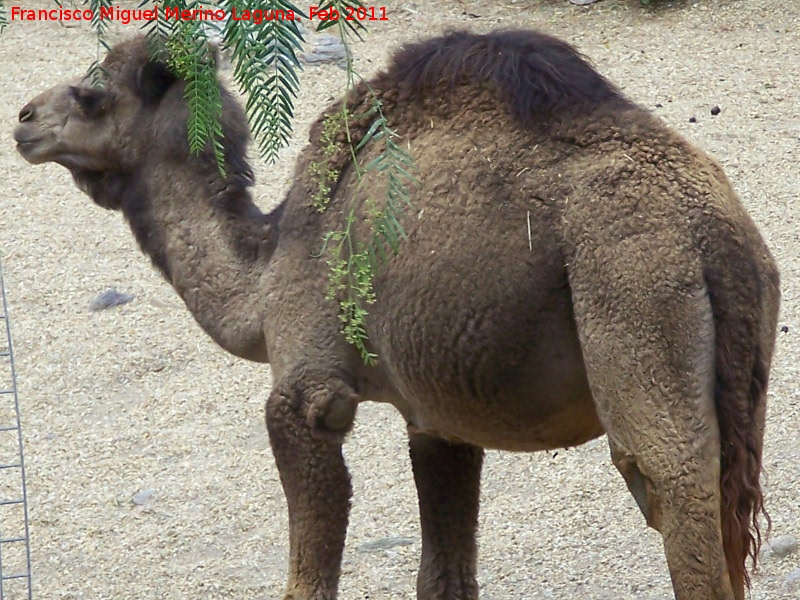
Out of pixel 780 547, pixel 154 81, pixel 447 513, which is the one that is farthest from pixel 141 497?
pixel 780 547

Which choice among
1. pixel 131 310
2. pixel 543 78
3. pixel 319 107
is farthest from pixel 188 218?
pixel 319 107

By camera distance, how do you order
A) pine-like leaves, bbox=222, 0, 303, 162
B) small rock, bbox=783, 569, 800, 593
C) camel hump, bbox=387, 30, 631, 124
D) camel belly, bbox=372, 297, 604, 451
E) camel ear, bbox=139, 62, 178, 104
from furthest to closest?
small rock, bbox=783, 569, 800, 593, camel ear, bbox=139, 62, 178, 104, camel hump, bbox=387, 30, 631, 124, camel belly, bbox=372, 297, 604, 451, pine-like leaves, bbox=222, 0, 303, 162

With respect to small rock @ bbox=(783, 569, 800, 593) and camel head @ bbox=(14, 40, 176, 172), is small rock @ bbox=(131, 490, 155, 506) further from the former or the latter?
small rock @ bbox=(783, 569, 800, 593)

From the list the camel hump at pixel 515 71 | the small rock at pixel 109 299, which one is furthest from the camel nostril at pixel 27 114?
the small rock at pixel 109 299

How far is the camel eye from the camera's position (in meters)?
4.29

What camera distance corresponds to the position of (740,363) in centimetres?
300

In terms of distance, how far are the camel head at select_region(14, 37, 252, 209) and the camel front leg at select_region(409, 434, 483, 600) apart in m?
1.14

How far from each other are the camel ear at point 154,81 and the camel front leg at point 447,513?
145 centimetres

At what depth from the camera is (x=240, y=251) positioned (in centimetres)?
406

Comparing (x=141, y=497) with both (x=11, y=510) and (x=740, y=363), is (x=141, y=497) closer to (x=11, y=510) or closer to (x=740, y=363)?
(x=11, y=510)

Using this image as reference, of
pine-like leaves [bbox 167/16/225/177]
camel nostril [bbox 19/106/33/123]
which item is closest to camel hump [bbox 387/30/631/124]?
camel nostril [bbox 19/106/33/123]

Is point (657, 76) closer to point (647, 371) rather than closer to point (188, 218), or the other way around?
point (188, 218)

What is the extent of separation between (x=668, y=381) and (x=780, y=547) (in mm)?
2244

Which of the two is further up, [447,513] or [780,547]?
[447,513]
